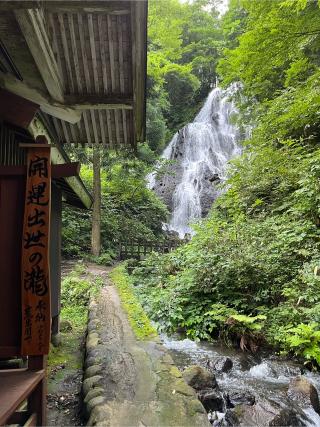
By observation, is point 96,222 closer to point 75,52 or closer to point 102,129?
point 102,129

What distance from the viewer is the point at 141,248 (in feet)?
58.2

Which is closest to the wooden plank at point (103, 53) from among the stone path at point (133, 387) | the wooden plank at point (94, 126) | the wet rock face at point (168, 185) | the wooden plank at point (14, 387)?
the wooden plank at point (94, 126)

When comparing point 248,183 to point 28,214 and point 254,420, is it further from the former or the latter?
point 28,214

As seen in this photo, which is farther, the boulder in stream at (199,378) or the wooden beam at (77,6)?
the boulder in stream at (199,378)

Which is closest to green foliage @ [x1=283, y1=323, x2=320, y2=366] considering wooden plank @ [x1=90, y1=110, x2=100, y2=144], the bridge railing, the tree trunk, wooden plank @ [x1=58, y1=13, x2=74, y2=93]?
wooden plank @ [x1=90, y1=110, x2=100, y2=144]

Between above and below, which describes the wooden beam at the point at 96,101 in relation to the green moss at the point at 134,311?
above

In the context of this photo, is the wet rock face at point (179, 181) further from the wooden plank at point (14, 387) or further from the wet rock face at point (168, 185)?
the wooden plank at point (14, 387)

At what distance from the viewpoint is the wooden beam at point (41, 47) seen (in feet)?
8.10

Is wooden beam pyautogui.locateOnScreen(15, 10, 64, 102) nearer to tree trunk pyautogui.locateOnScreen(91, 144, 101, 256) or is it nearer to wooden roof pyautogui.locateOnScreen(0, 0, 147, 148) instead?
wooden roof pyautogui.locateOnScreen(0, 0, 147, 148)

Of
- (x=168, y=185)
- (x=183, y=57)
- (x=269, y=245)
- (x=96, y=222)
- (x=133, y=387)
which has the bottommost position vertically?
(x=133, y=387)

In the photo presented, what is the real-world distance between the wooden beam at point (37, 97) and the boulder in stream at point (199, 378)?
151 inches

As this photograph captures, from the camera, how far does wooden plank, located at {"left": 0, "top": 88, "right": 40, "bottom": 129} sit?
2939 mm

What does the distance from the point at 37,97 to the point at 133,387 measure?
3.36 meters

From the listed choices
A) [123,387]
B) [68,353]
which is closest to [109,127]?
[123,387]
